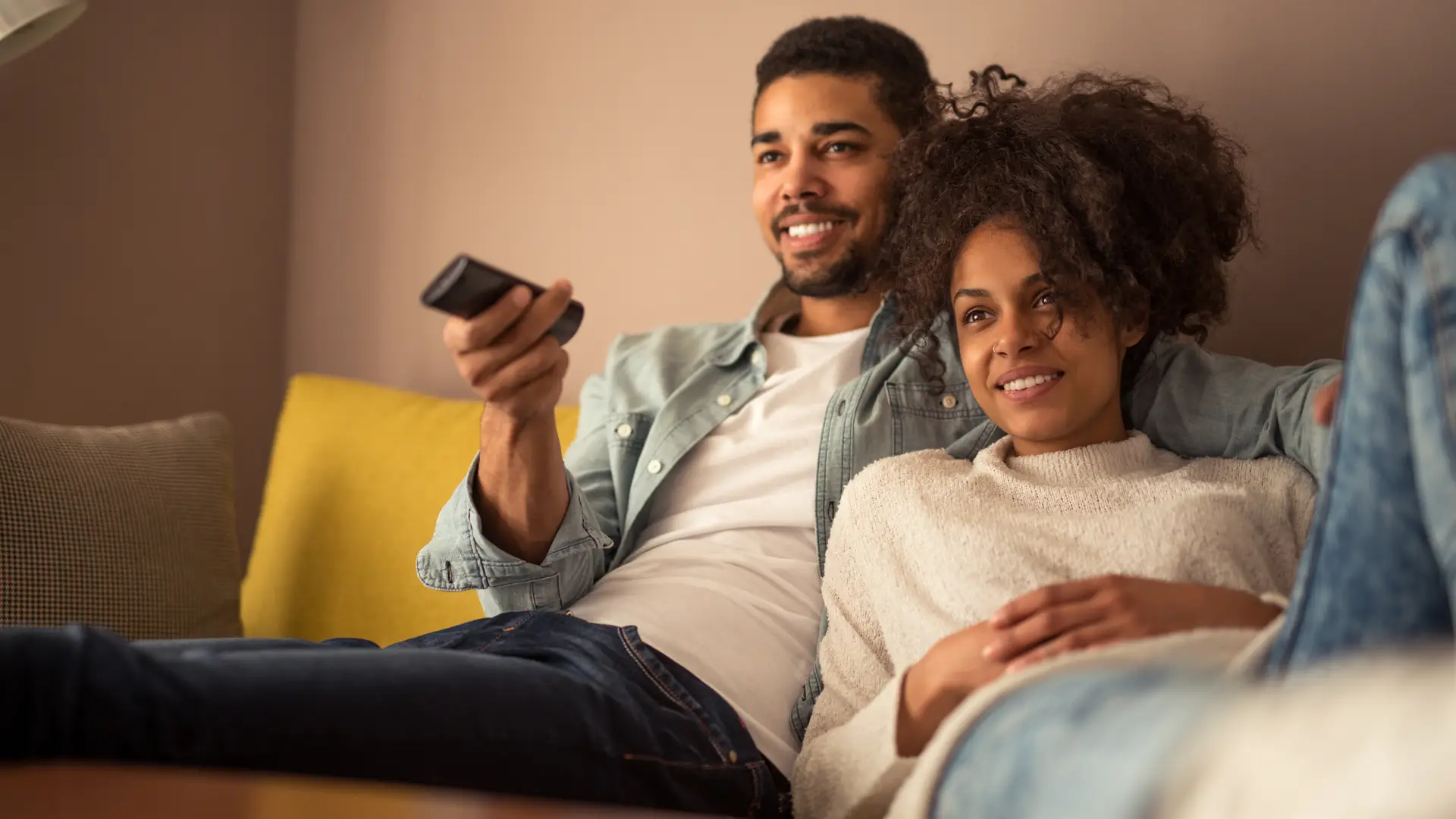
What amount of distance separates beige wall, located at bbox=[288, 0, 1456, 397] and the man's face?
26cm

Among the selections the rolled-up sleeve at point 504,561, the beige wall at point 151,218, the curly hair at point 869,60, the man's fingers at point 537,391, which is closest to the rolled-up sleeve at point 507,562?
the rolled-up sleeve at point 504,561

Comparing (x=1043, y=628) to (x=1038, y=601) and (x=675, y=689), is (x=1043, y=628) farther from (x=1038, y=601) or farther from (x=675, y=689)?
(x=675, y=689)

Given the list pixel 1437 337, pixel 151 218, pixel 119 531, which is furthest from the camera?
pixel 151 218

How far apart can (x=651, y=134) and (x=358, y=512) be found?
848mm

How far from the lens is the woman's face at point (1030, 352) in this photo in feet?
3.93

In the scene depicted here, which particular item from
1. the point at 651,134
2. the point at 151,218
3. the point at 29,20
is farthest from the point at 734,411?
the point at 151,218

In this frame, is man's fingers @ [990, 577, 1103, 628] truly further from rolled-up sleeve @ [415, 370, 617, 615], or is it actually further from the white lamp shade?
the white lamp shade

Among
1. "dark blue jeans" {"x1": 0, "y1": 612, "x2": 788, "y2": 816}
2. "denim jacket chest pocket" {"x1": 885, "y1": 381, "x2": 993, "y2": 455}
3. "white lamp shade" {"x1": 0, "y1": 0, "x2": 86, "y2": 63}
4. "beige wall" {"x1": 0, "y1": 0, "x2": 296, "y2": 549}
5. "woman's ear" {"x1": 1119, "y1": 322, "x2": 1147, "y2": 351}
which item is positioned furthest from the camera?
"beige wall" {"x1": 0, "y1": 0, "x2": 296, "y2": 549}

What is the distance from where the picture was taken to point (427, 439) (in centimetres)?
192

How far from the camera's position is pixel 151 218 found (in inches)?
94.3

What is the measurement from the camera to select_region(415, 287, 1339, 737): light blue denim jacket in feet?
4.08

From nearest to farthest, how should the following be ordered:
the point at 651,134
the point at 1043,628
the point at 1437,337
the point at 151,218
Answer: the point at 1437,337
the point at 1043,628
the point at 651,134
the point at 151,218

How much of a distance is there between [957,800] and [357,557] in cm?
138

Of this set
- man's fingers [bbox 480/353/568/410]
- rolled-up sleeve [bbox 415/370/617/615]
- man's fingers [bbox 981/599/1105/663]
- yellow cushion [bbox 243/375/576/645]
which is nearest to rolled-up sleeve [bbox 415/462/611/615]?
rolled-up sleeve [bbox 415/370/617/615]
